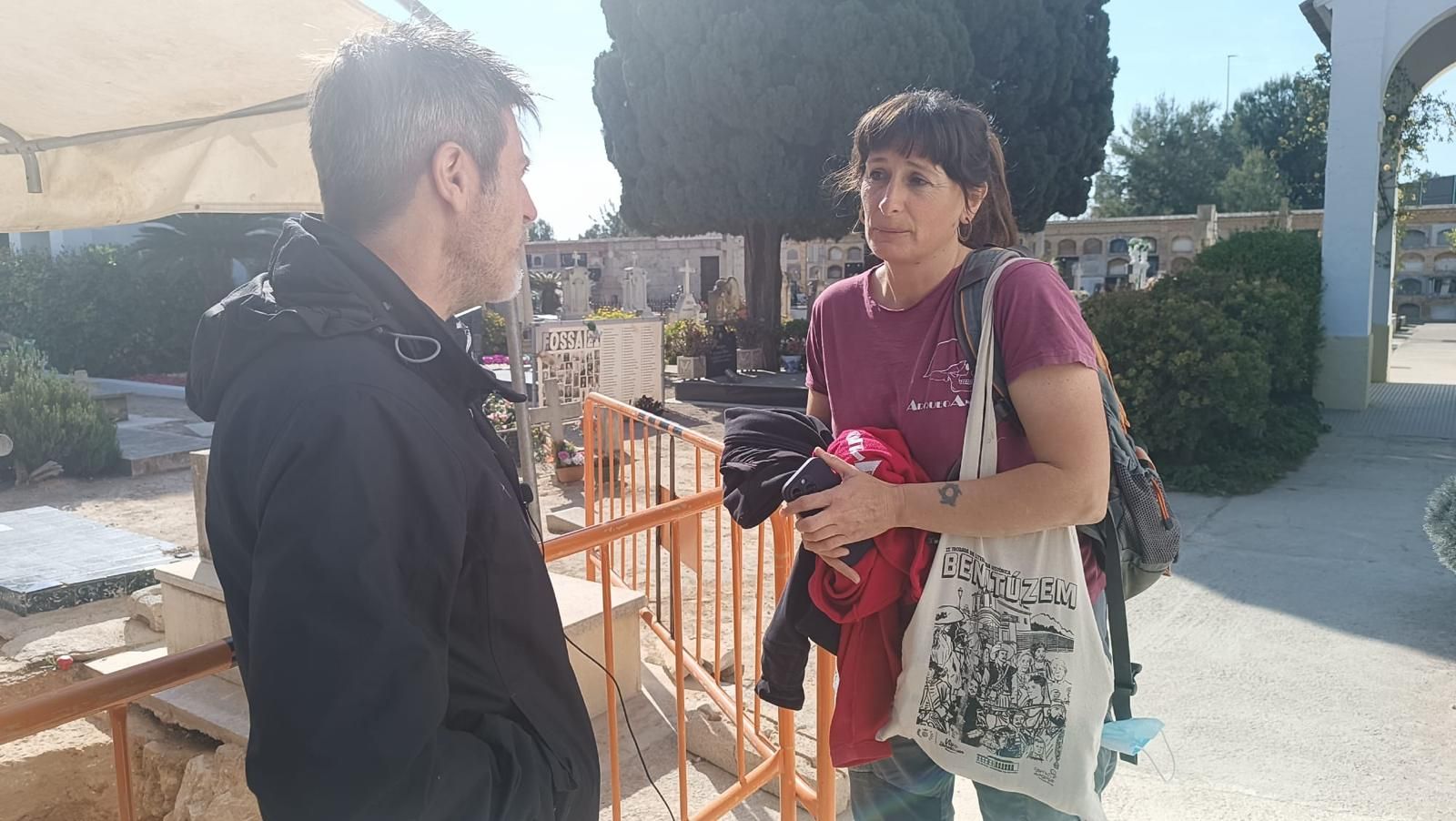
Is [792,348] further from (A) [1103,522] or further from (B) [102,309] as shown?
(A) [1103,522]

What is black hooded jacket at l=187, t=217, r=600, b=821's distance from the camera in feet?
3.13

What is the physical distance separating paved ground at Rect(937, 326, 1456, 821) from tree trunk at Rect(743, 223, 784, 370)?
12.5 metres

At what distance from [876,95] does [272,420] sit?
1670 cm

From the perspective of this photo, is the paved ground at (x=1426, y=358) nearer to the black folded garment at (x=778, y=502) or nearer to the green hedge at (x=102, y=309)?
the black folded garment at (x=778, y=502)

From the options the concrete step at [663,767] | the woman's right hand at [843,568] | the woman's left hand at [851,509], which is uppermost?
the woman's left hand at [851,509]

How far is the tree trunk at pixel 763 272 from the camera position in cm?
1930

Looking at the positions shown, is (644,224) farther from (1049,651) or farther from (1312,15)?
(1049,651)

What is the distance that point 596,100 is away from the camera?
20.0 metres

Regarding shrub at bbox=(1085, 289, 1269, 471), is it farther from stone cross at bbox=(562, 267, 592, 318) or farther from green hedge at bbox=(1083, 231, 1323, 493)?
stone cross at bbox=(562, 267, 592, 318)

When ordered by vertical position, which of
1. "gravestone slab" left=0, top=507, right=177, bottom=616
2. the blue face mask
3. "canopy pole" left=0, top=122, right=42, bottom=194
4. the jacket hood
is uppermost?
"canopy pole" left=0, top=122, right=42, bottom=194

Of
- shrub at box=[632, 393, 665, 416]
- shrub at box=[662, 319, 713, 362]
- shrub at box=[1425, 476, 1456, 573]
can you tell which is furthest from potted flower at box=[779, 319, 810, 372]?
shrub at box=[1425, 476, 1456, 573]

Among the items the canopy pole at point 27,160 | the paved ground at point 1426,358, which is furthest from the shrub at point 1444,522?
the paved ground at point 1426,358

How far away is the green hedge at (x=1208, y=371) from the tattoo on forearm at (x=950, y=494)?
712 centimetres

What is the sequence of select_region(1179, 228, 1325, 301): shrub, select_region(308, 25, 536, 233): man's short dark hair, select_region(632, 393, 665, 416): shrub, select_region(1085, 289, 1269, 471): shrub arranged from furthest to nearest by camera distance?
select_region(632, 393, 665, 416): shrub < select_region(1179, 228, 1325, 301): shrub < select_region(1085, 289, 1269, 471): shrub < select_region(308, 25, 536, 233): man's short dark hair
